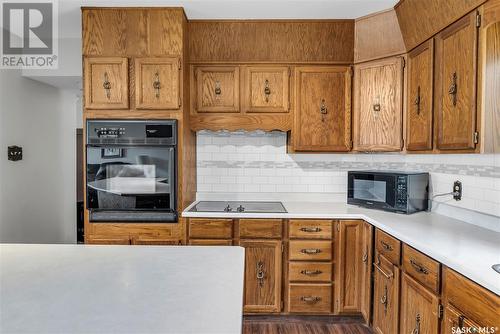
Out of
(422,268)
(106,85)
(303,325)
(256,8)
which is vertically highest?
(256,8)

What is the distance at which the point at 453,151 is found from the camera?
74.5 inches

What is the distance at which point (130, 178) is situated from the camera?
259 centimetres

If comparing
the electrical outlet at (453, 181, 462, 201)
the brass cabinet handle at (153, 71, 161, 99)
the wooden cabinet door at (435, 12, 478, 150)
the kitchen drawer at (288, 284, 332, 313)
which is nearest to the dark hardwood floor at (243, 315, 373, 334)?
the kitchen drawer at (288, 284, 332, 313)

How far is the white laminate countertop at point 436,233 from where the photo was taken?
1.38 metres

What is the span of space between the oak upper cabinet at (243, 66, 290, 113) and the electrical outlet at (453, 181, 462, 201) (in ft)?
4.60

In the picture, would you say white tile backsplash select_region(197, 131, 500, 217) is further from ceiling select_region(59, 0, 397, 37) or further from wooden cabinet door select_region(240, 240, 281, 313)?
ceiling select_region(59, 0, 397, 37)

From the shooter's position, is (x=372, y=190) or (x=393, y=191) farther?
(x=372, y=190)

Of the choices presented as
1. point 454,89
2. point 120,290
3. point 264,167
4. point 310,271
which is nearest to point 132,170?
point 264,167

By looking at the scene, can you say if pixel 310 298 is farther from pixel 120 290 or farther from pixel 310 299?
pixel 120 290

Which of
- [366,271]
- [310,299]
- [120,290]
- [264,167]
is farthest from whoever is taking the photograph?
[264,167]

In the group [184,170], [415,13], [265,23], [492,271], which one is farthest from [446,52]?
[184,170]

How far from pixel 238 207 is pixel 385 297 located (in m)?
1.30

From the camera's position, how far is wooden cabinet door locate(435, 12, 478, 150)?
171 centimetres

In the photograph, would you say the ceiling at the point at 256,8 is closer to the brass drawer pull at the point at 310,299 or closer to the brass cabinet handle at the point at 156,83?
the brass cabinet handle at the point at 156,83
